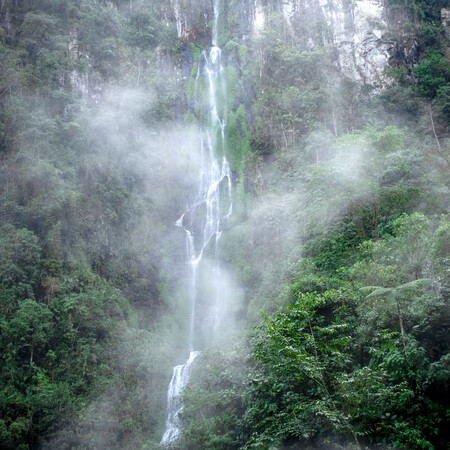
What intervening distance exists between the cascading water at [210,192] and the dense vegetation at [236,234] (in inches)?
28.8

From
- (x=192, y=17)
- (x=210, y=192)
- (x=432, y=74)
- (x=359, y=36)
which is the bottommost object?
(x=210, y=192)

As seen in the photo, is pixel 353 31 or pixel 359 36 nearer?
pixel 359 36

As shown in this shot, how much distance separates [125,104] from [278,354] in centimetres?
2128

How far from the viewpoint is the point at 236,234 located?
69.2 feet

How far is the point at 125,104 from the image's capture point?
76.9 feet

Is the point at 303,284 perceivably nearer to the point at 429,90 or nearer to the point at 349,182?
the point at 349,182

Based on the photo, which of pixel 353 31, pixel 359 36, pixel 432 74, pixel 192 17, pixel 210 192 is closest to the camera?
pixel 432 74

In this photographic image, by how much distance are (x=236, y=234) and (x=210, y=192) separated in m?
3.75

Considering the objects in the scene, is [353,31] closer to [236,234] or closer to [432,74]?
[432,74]

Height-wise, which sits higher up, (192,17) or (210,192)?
(192,17)

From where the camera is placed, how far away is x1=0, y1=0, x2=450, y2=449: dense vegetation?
623cm

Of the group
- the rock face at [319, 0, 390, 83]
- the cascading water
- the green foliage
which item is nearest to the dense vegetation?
the green foliage

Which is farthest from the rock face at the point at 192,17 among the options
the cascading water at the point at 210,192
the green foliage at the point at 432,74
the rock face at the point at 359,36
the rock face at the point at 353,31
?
the green foliage at the point at 432,74

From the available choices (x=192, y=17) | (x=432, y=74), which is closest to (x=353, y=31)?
(x=432, y=74)
